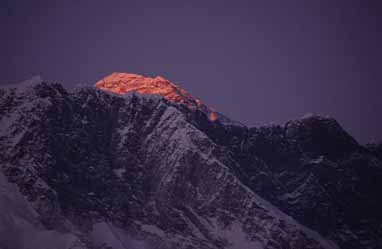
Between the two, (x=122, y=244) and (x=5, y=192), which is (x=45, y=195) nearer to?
(x=5, y=192)

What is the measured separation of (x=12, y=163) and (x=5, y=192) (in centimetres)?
1150

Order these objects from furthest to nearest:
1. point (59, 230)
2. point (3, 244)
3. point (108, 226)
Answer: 1. point (108, 226)
2. point (59, 230)
3. point (3, 244)

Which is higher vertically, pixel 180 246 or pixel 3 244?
pixel 180 246

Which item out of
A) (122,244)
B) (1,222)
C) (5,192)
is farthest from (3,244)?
(122,244)

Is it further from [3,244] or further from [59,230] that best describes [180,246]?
[3,244]

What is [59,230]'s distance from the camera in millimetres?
186625

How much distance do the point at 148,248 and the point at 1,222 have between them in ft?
126

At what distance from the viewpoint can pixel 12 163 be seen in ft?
653

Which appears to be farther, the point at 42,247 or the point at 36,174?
the point at 36,174

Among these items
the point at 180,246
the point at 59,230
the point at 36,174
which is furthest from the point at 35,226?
the point at 180,246

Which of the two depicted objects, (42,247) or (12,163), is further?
(12,163)

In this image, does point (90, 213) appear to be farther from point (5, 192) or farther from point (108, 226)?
point (5, 192)

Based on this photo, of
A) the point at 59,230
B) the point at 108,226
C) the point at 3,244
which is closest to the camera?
the point at 3,244

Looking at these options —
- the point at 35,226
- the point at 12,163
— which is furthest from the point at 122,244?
the point at 12,163
